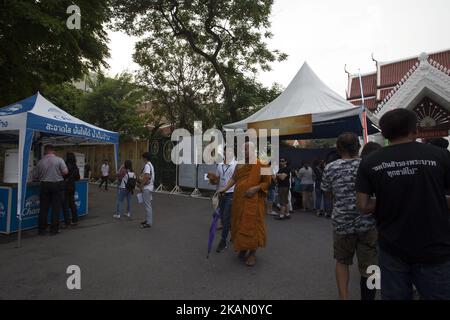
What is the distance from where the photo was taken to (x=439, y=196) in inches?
68.7

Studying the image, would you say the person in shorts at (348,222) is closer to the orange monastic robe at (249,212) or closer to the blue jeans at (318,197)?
the orange monastic robe at (249,212)

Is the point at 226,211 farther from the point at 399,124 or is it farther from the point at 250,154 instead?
the point at 399,124

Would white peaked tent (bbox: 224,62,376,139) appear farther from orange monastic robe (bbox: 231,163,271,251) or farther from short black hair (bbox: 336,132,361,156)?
short black hair (bbox: 336,132,361,156)

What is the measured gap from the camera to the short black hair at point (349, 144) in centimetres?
279

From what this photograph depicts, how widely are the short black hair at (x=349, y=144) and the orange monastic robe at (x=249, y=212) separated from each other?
159 centimetres

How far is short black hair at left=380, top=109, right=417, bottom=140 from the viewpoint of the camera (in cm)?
187

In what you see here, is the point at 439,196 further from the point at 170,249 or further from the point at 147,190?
the point at 147,190

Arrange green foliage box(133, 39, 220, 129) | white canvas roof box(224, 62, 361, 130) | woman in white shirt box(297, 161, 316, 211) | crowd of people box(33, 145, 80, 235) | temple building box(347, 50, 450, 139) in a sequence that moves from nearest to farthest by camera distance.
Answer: crowd of people box(33, 145, 80, 235), white canvas roof box(224, 62, 361, 130), woman in white shirt box(297, 161, 316, 211), temple building box(347, 50, 450, 139), green foliage box(133, 39, 220, 129)

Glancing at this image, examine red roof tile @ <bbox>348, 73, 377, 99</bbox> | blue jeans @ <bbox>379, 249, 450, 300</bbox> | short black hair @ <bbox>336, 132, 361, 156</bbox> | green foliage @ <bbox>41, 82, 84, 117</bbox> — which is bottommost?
blue jeans @ <bbox>379, 249, 450, 300</bbox>

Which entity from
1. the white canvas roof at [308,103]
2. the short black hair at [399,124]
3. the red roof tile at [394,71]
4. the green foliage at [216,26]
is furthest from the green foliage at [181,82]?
the short black hair at [399,124]

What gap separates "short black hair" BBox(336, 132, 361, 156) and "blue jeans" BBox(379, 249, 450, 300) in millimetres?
1104

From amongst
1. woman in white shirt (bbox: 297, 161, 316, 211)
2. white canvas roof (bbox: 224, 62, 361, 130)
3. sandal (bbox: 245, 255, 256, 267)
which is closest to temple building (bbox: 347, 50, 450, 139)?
white canvas roof (bbox: 224, 62, 361, 130)
